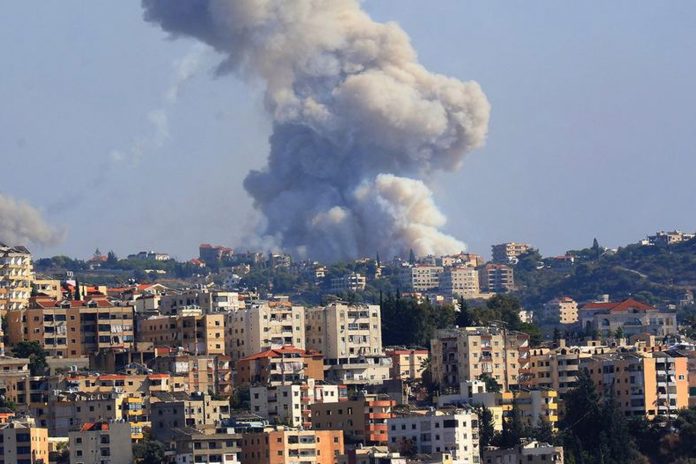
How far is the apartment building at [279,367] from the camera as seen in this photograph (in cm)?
7625

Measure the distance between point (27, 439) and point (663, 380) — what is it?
21755 millimetres

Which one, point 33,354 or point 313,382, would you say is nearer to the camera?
point 313,382

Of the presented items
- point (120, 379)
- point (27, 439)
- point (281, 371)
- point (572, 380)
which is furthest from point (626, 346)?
point (27, 439)

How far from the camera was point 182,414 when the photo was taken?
68.7 m

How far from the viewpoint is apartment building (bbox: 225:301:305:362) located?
81562 millimetres

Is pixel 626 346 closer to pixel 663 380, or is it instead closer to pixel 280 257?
pixel 663 380

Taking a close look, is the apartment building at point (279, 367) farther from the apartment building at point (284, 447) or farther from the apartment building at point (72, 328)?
the apartment building at point (284, 447)

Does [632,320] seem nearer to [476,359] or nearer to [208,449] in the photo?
[476,359]

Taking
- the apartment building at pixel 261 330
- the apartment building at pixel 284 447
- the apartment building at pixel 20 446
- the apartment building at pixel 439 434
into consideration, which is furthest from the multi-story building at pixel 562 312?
the apartment building at pixel 20 446

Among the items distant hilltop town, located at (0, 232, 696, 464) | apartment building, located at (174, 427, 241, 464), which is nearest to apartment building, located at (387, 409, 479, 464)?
distant hilltop town, located at (0, 232, 696, 464)

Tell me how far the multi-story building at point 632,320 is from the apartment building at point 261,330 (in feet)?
86.6

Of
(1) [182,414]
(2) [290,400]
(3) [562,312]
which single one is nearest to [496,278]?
(3) [562,312]

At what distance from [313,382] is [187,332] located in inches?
314

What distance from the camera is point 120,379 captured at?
A: 72625 mm
